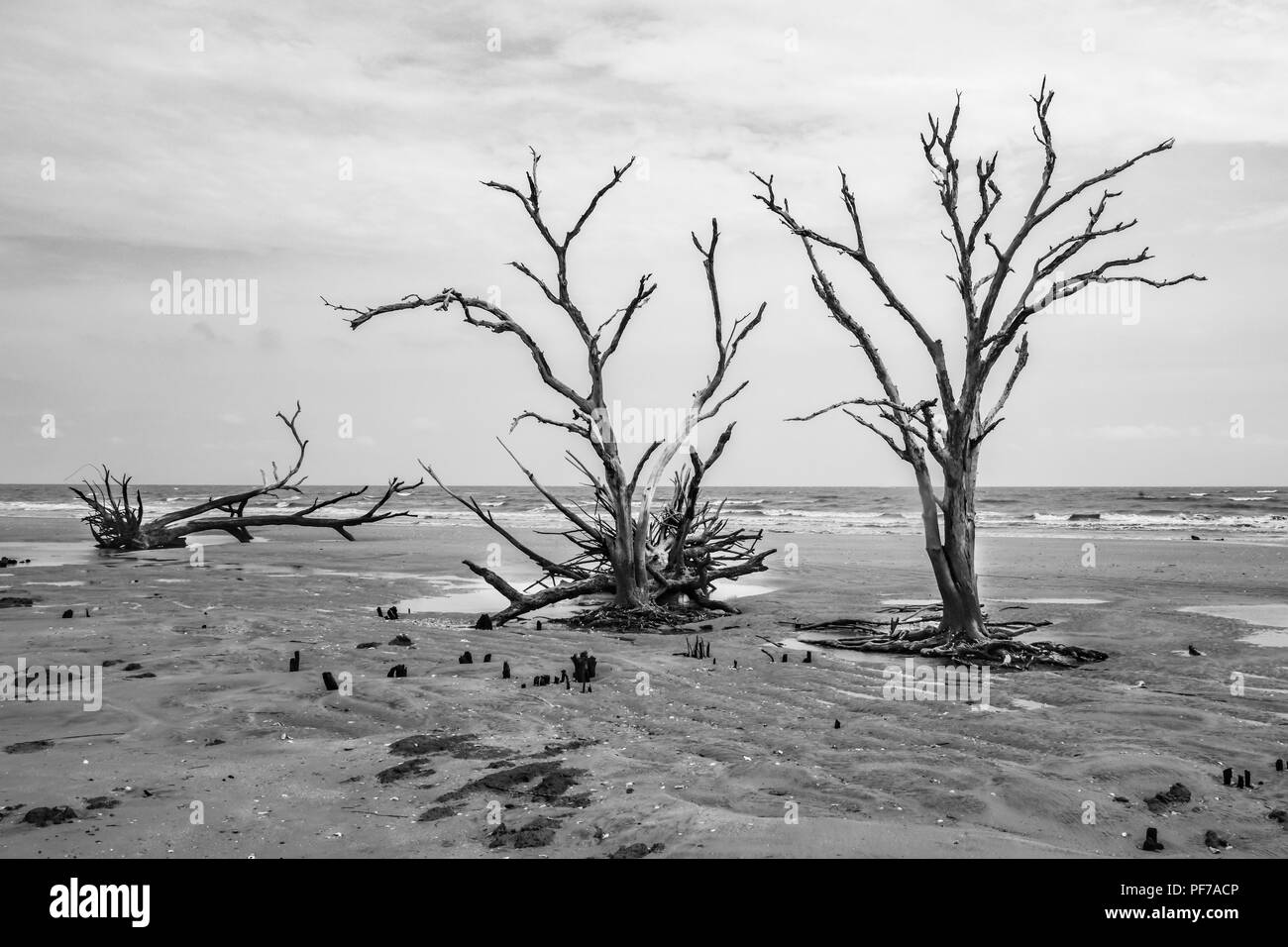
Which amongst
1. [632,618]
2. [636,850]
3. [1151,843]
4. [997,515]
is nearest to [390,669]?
[632,618]

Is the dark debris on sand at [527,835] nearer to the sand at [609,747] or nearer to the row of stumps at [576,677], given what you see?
the sand at [609,747]

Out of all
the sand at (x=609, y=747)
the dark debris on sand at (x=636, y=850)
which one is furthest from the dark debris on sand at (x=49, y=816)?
the dark debris on sand at (x=636, y=850)

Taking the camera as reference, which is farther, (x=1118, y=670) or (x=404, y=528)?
(x=404, y=528)

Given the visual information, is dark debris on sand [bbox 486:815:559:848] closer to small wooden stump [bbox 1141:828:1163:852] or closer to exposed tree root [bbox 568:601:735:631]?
small wooden stump [bbox 1141:828:1163:852]

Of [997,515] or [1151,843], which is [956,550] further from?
[997,515]

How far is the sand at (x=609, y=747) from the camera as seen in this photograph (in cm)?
407

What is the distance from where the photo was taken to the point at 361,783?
4.72 meters

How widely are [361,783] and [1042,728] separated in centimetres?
431

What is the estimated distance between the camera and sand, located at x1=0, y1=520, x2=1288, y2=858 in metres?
4.07

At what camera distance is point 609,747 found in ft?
18.0

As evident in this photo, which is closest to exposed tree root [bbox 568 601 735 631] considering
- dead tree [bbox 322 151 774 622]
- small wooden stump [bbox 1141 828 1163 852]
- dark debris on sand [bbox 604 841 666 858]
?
dead tree [bbox 322 151 774 622]

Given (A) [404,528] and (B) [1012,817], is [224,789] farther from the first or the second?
(A) [404,528]

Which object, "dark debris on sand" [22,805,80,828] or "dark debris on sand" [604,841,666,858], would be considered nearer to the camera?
"dark debris on sand" [604,841,666,858]
